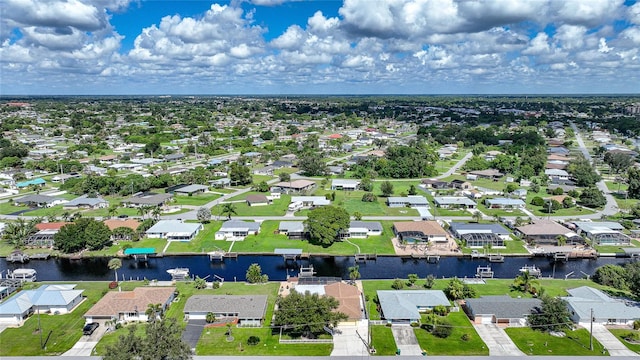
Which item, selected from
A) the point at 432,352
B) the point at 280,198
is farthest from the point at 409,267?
the point at 280,198

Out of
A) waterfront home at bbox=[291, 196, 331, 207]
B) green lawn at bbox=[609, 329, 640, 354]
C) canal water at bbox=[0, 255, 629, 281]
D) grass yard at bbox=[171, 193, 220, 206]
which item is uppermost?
waterfront home at bbox=[291, 196, 331, 207]

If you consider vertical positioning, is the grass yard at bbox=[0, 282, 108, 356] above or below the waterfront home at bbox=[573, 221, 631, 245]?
below

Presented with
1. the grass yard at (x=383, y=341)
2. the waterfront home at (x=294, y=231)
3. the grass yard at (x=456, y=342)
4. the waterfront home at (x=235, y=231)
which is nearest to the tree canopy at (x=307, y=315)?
the grass yard at (x=383, y=341)

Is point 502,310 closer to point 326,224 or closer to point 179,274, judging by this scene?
point 326,224

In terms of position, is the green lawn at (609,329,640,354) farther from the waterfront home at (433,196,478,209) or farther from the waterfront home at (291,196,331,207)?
the waterfront home at (291,196,331,207)

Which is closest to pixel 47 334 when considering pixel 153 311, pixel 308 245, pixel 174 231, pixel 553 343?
pixel 153 311

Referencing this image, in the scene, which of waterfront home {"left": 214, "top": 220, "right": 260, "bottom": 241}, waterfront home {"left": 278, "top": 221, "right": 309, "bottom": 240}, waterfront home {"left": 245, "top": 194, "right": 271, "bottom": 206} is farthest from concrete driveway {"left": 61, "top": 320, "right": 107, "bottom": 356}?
waterfront home {"left": 245, "top": 194, "right": 271, "bottom": 206}

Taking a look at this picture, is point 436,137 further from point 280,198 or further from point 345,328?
point 345,328
